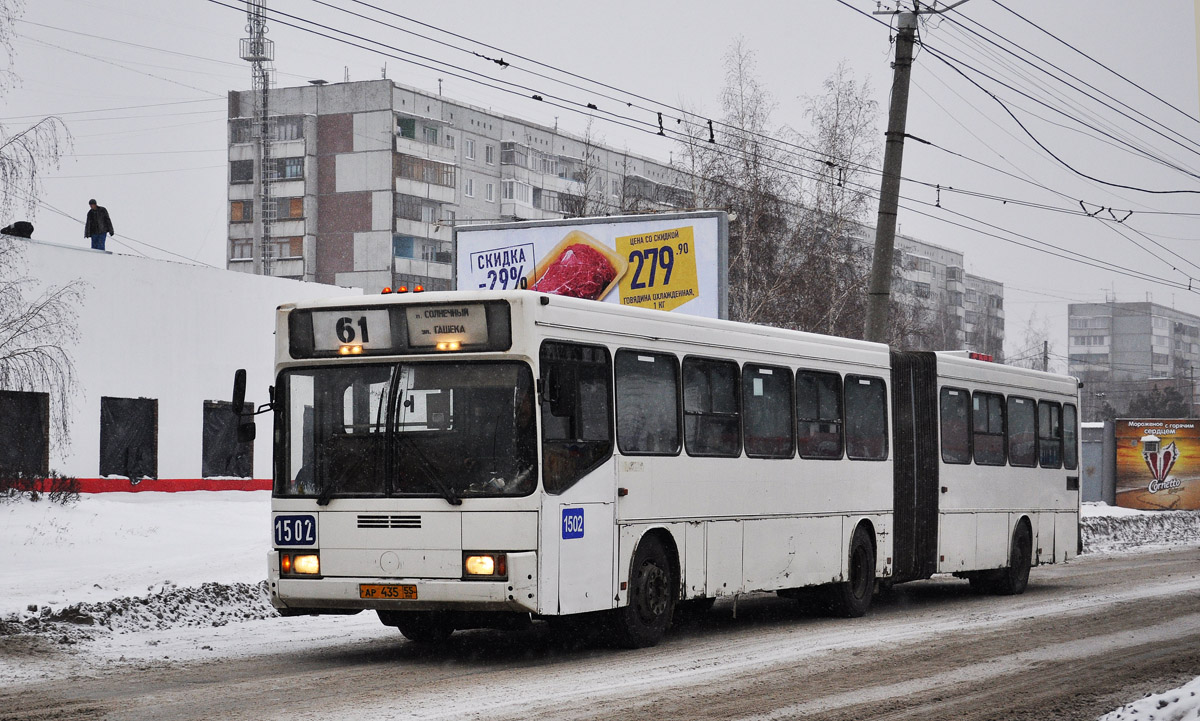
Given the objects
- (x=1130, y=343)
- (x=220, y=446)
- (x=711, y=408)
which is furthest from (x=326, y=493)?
(x=1130, y=343)

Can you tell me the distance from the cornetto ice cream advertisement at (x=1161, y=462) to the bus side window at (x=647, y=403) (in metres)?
34.9

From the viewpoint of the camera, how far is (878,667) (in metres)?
11.6

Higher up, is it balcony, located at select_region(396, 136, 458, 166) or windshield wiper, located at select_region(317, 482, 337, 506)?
balcony, located at select_region(396, 136, 458, 166)

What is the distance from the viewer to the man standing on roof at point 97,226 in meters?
29.8

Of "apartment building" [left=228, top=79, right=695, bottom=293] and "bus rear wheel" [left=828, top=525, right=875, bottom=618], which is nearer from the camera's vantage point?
"bus rear wheel" [left=828, top=525, right=875, bottom=618]

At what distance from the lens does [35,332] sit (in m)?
23.8

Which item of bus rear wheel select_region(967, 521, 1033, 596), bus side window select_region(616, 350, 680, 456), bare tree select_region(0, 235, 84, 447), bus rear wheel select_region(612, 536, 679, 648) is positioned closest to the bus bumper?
bus rear wheel select_region(612, 536, 679, 648)

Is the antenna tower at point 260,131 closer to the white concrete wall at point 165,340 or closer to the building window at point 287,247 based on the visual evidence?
the building window at point 287,247

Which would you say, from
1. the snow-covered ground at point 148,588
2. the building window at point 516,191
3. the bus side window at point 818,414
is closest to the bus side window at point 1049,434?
the bus side window at point 818,414

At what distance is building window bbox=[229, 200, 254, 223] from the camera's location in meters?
85.6

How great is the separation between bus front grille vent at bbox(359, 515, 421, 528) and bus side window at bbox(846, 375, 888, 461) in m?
6.32

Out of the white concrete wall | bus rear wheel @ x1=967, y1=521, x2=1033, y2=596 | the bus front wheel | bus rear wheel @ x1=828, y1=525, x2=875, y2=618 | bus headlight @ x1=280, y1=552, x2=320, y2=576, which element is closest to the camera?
bus headlight @ x1=280, y1=552, x2=320, y2=576

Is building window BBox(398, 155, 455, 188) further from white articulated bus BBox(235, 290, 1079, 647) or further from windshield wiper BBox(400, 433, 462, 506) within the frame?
windshield wiper BBox(400, 433, 462, 506)

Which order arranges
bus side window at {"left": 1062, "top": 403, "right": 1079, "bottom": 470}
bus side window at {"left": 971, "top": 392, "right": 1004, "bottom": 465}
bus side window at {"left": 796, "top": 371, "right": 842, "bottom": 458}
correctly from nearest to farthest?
bus side window at {"left": 796, "top": 371, "right": 842, "bottom": 458}, bus side window at {"left": 971, "top": 392, "right": 1004, "bottom": 465}, bus side window at {"left": 1062, "top": 403, "right": 1079, "bottom": 470}
